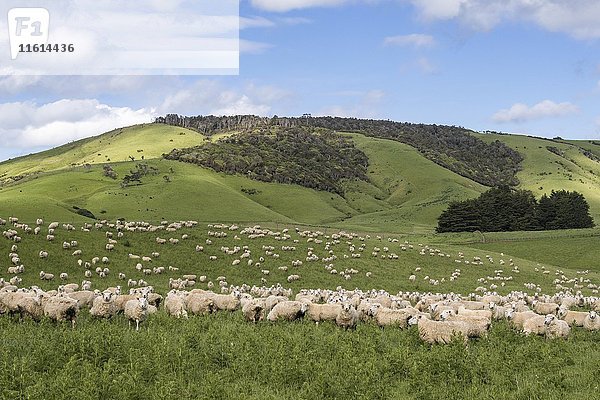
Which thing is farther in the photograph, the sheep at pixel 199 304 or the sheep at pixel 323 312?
the sheep at pixel 199 304

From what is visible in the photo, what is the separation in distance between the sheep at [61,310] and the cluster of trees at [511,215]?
252 feet

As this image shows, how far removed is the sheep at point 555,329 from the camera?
17688mm

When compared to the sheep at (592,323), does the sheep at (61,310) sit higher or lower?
higher

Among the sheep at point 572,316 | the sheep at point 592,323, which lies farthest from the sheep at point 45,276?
the sheep at point 592,323

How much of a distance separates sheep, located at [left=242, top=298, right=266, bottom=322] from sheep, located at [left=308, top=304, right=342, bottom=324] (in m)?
1.77

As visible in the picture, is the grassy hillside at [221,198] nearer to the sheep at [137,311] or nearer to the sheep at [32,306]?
the sheep at [32,306]

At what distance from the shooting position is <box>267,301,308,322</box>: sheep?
19141mm

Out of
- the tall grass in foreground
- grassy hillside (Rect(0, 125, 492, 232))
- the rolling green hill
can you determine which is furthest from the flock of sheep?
grassy hillside (Rect(0, 125, 492, 232))

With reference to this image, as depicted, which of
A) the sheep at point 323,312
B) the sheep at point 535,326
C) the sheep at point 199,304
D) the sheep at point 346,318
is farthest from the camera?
the sheep at point 199,304

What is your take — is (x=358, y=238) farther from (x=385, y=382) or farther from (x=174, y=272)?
(x=385, y=382)

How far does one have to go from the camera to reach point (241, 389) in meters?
12.0

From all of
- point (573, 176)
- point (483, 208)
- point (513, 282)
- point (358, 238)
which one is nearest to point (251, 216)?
point (483, 208)

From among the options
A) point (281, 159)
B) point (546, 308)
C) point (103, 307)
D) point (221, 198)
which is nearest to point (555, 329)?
point (546, 308)

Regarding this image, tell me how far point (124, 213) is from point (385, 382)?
78245mm
